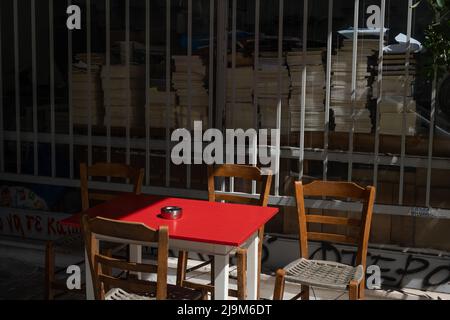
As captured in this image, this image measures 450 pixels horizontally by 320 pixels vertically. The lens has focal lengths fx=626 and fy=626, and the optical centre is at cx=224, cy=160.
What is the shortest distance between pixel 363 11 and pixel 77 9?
2.68 meters

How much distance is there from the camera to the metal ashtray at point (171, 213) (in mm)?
3760

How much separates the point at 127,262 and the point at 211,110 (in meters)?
2.52

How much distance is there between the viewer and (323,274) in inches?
157

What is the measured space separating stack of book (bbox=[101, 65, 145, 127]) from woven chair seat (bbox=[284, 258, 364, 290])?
2.38 metres

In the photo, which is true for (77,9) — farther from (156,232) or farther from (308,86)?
(156,232)

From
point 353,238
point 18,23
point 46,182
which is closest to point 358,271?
point 353,238

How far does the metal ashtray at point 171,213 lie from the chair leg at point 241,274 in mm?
452

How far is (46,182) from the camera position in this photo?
6195 mm

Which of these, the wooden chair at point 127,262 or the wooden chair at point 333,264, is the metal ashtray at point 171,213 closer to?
the wooden chair at point 127,262

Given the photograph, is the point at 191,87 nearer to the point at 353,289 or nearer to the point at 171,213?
the point at 171,213

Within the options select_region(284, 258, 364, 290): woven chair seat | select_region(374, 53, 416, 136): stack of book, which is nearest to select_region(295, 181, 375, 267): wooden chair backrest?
select_region(284, 258, 364, 290): woven chair seat

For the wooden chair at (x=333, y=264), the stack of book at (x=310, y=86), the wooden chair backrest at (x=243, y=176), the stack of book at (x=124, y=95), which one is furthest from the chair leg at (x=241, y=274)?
A: the stack of book at (x=124, y=95)

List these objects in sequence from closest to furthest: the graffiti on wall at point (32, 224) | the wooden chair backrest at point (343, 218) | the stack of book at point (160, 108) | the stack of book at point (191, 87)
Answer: the wooden chair backrest at point (343, 218), the stack of book at point (191, 87), the stack of book at point (160, 108), the graffiti on wall at point (32, 224)

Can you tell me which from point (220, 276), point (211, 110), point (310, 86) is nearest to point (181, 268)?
point (220, 276)
